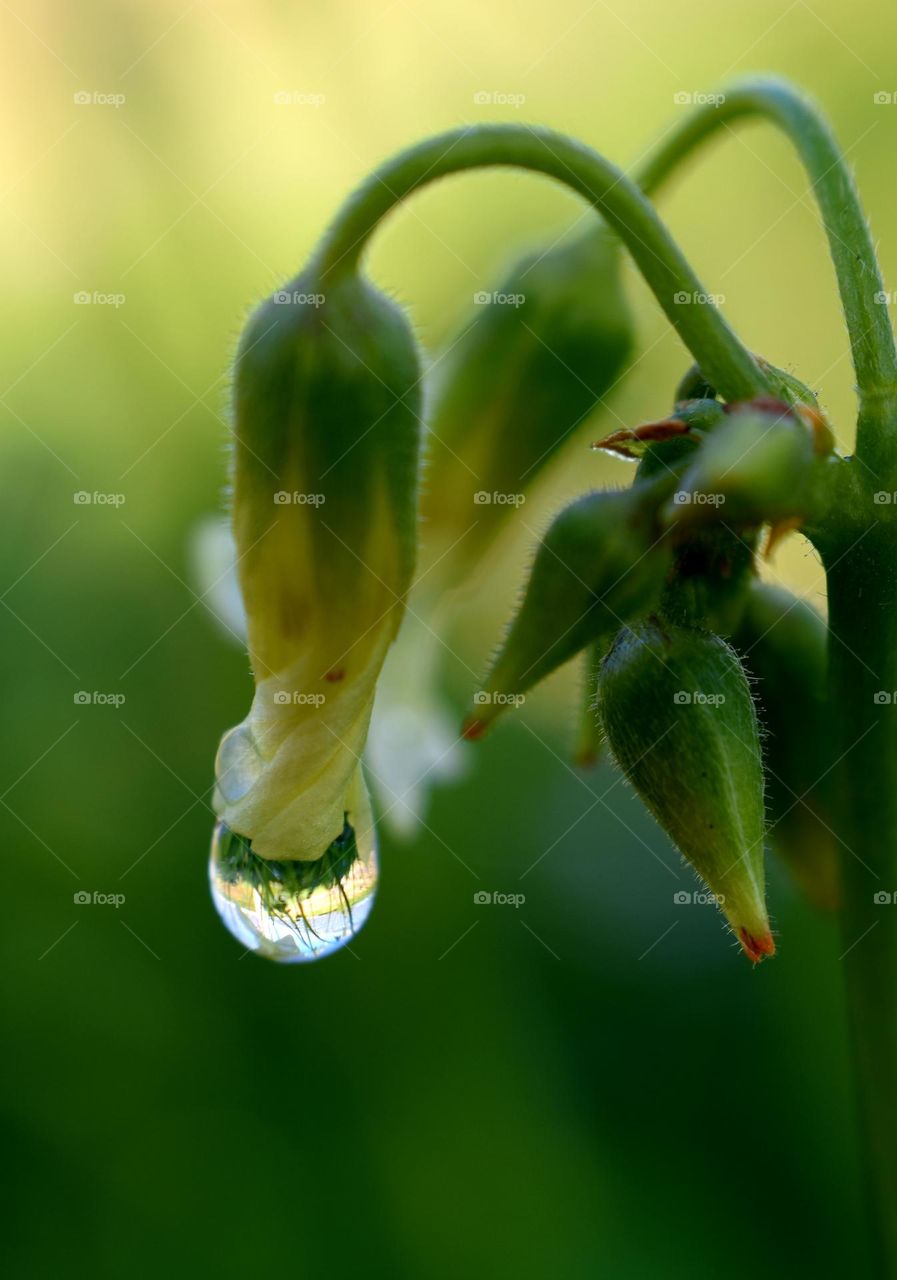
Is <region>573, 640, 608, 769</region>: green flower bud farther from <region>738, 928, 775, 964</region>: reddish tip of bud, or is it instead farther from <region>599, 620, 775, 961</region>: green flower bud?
<region>738, 928, 775, 964</region>: reddish tip of bud

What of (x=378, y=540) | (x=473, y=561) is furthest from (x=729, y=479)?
(x=473, y=561)

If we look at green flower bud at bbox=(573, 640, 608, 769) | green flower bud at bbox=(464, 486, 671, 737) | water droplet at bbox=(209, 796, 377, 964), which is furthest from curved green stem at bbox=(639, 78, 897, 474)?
water droplet at bbox=(209, 796, 377, 964)

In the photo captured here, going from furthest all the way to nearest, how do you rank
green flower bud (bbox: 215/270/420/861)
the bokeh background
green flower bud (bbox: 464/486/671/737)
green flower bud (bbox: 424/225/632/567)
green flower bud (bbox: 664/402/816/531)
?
the bokeh background, green flower bud (bbox: 424/225/632/567), green flower bud (bbox: 215/270/420/861), green flower bud (bbox: 464/486/671/737), green flower bud (bbox: 664/402/816/531)

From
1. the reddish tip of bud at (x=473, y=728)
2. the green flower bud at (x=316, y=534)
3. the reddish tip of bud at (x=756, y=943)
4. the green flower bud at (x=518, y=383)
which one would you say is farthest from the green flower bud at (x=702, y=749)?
the green flower bud at (x=518, y=383)

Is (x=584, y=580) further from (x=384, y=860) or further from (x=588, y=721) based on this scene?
(x=384, y=860)

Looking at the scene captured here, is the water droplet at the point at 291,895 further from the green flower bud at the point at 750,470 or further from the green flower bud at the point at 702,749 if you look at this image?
the green flower bud at the point at 750,470

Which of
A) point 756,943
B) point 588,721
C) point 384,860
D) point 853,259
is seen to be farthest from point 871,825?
point 384,860
